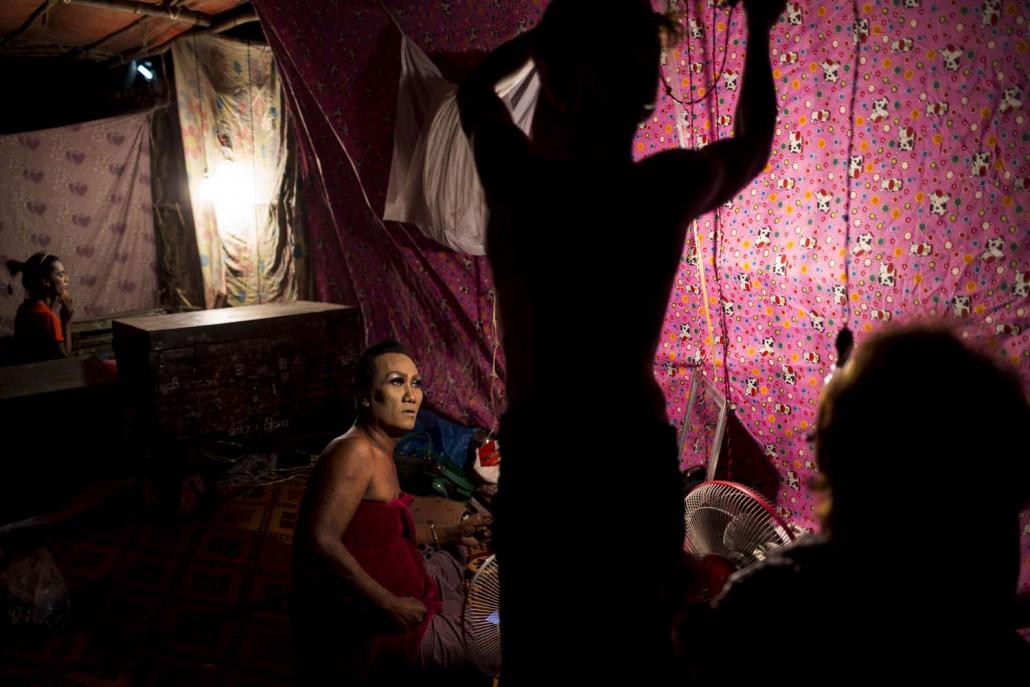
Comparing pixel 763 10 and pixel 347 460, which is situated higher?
pixel 763 10

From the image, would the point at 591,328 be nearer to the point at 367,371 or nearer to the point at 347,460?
the point at 347,460

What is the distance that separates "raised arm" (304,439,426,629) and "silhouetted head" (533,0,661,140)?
1.48m

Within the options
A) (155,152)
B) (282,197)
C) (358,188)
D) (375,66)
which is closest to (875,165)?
(375,66)

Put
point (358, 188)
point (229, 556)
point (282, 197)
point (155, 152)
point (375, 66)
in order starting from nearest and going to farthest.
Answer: point (229, 556)
point (375, 66)
point (358, 188)
point (282, 197)
point (155, 152)

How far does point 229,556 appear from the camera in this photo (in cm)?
406

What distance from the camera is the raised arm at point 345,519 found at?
235cm

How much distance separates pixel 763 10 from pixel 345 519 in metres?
1.92

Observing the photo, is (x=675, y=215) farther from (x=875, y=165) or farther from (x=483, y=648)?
(x=875, y=165)

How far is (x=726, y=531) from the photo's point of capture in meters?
2.38

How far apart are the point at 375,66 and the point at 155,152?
4494mm

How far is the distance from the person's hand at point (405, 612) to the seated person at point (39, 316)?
4874 millimetres

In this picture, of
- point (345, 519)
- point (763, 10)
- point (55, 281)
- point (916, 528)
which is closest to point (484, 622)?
point (345, 519)

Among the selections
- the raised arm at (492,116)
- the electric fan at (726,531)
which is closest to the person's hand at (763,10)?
the raised arm at (492,116)

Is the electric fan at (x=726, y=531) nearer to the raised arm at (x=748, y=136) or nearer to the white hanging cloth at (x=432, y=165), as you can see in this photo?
the raised arm at (x=748, y=136)
